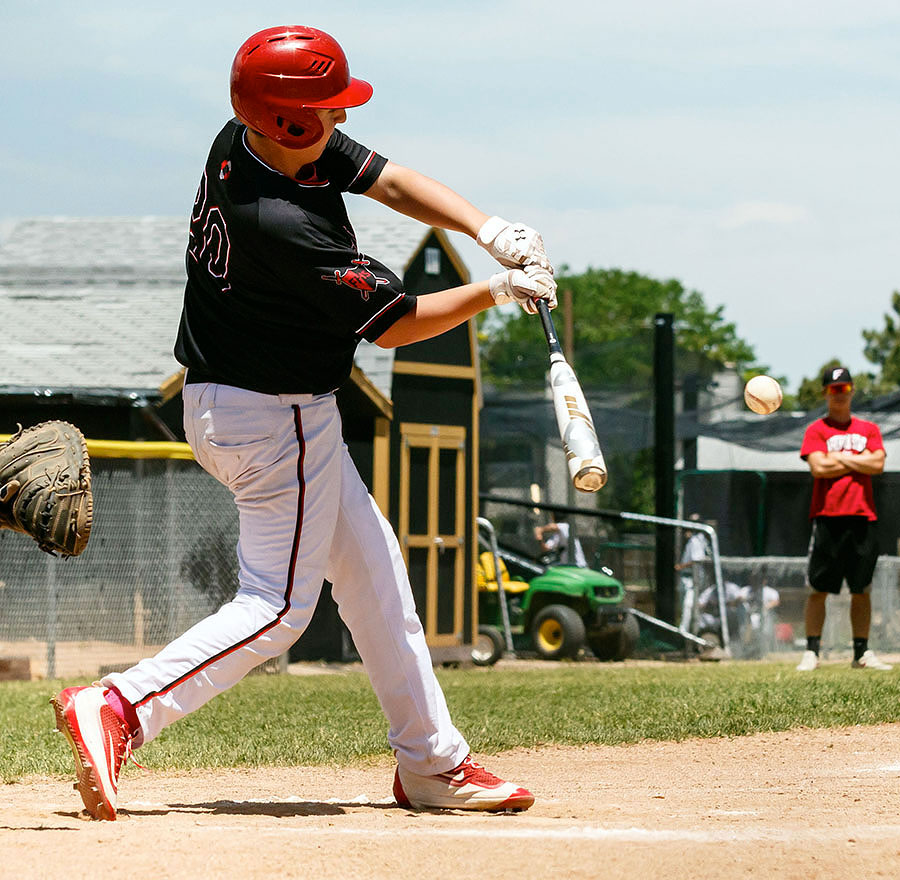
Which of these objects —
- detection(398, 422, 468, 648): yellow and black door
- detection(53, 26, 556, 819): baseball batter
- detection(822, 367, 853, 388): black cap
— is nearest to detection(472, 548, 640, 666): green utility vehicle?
detection(398, 422, 468, 648): yellow and black door

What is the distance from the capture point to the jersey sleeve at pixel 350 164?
4.25 meters

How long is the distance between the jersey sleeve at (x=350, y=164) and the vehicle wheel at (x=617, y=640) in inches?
457

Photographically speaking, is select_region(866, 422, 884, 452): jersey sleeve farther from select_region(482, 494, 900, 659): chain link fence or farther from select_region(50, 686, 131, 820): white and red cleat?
select_region(50, 686, 131, 820): white and red cleat

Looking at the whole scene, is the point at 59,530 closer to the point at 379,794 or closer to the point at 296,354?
the point at 296,354

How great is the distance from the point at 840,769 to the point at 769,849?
207 cm

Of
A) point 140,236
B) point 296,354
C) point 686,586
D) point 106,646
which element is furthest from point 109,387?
point 296,354

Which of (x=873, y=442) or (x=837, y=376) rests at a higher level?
(x=837, y=376)

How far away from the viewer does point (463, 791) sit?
14.0 feet

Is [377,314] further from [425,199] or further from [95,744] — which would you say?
[95,744]

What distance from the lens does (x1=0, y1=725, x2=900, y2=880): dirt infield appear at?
3139 mm

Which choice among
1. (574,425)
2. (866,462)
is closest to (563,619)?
(866,462)

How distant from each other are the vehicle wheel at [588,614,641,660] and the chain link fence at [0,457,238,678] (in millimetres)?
5273

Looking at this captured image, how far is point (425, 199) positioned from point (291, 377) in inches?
27.7

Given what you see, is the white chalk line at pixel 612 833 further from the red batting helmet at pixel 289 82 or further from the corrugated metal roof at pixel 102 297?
the corrugated metal roof at pixel 102 297
